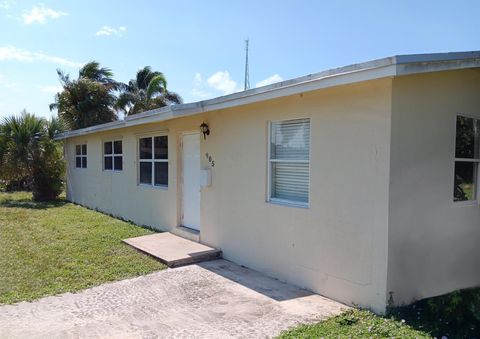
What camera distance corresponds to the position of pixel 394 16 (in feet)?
25.6

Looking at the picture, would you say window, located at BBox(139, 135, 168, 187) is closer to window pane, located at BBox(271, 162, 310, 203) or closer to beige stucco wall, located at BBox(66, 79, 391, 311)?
beige stucco wall, located at BBox(66, 79, 391, 311)

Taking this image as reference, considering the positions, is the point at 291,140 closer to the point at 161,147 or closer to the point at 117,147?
the point at 161,147

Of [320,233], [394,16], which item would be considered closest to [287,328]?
[320,233]

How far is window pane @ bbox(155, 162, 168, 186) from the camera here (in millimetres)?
9227

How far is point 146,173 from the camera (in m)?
10.2

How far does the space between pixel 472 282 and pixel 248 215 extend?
3.47m

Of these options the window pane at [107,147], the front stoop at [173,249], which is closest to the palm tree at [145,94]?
the window pane at [107,147]

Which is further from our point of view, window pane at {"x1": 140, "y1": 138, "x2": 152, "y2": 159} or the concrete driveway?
window pane at {"x1": 140, "y1": 138, "x2": 152, "y2": 159}

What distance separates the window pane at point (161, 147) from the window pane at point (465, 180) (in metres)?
6.09

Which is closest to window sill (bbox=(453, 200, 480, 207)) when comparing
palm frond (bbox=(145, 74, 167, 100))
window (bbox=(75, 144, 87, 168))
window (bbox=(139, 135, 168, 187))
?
window (bbox=(139, 135, 168, 187))

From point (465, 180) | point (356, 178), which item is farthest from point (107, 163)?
point (465, 180)

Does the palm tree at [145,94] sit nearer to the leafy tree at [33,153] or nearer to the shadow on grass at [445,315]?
the leafy tree at [33,153]

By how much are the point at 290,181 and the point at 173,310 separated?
8.03ft

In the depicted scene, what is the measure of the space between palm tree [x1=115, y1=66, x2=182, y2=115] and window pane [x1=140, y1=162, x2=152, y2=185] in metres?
14.6
